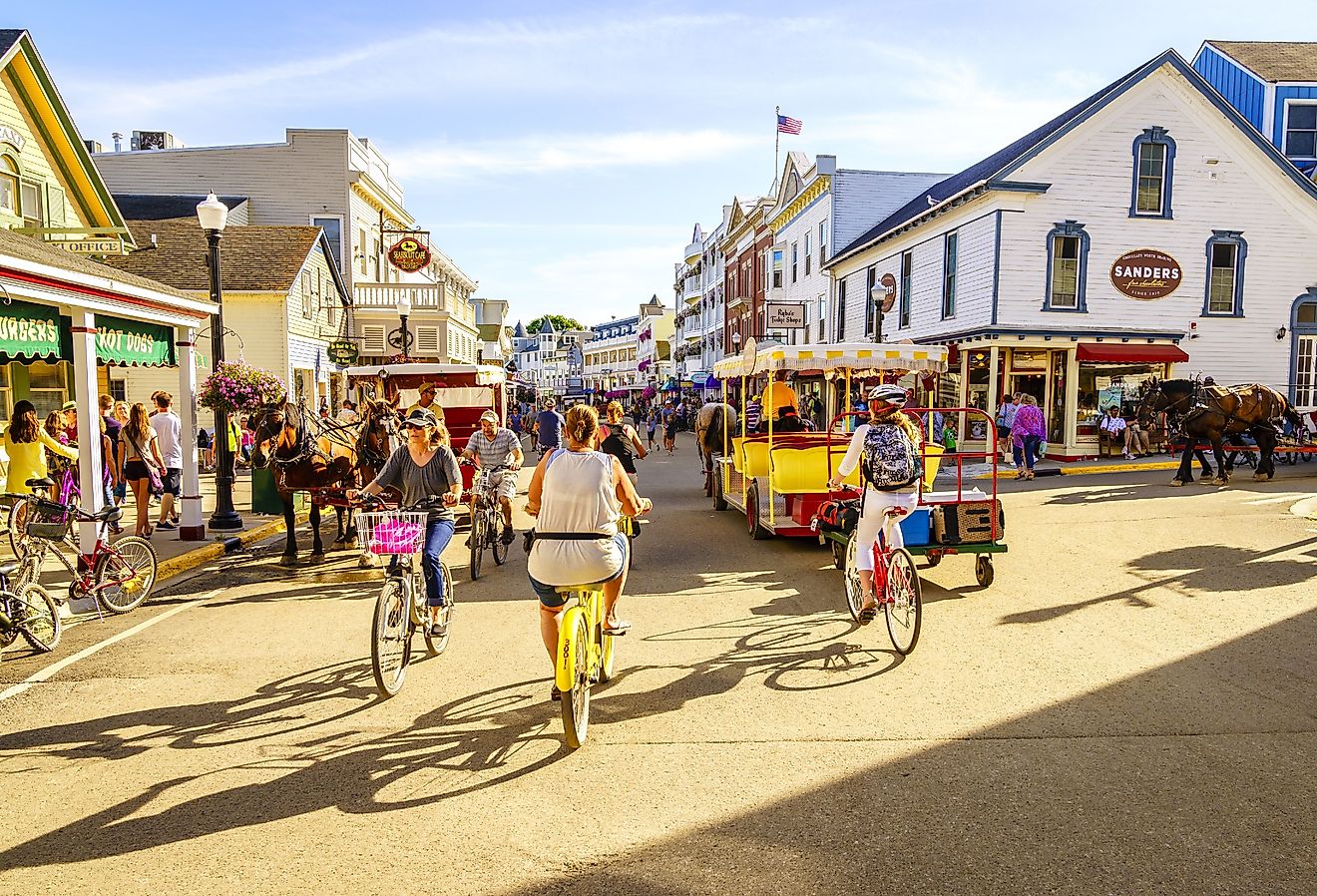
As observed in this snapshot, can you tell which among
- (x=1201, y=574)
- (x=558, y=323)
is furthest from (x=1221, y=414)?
(x=558, y=323)

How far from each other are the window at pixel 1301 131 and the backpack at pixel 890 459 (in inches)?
1457

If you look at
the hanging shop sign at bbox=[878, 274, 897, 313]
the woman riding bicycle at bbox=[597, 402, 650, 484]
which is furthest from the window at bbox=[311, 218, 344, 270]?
the woman riding bicycle at bbox=[597, 402, 650, 484]

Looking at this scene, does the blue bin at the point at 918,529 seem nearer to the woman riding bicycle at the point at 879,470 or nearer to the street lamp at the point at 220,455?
the woman riding bicycle at the point at 879,470

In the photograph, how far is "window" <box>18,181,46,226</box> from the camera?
14844 mm

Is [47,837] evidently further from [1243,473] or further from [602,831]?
[1243,473]

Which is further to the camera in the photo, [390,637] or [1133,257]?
[1133,257]

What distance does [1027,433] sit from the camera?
1962cm

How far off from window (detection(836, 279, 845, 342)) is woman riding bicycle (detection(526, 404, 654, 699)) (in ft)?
104

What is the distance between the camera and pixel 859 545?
24.0 ft

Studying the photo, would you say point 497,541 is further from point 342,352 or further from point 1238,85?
point 1238,85

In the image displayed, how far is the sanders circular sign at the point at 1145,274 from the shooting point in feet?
79.4

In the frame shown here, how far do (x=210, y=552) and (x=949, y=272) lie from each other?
2142cm

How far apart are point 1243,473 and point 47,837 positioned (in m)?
21.4

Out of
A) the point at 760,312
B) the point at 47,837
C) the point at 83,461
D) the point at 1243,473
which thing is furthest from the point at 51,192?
the point at 760,312
